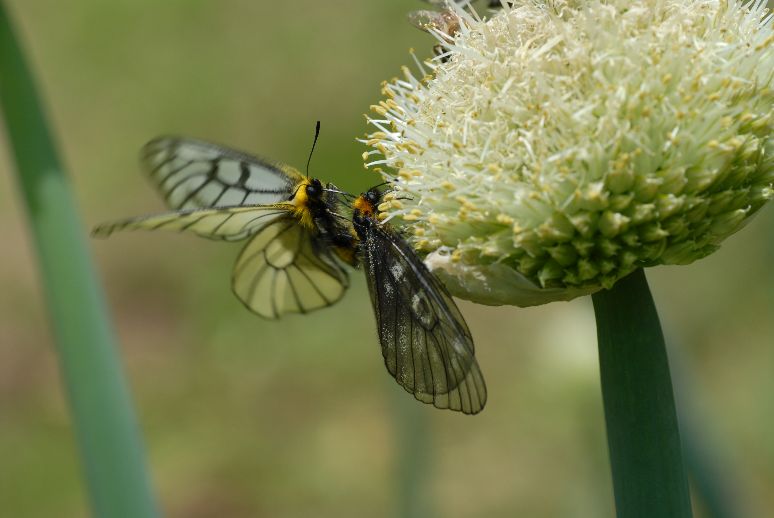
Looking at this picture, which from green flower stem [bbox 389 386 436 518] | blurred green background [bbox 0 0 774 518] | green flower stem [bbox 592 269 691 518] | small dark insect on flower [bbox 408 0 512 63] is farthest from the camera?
blurred green background [bbox 0 0 774 518]

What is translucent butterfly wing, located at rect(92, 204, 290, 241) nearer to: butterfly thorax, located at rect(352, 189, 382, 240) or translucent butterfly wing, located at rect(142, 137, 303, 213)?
translucent butterfly wing, located at rect(142, 137, 303, 213)

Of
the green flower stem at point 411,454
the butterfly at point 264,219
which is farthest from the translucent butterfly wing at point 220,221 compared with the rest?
the green flower stem at point 411,454

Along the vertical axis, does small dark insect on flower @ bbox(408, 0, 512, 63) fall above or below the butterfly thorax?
above

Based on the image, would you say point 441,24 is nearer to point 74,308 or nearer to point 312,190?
point 312,190

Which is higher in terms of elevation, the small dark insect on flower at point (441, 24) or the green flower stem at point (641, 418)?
the small dark insect on flower at point (441, 24)

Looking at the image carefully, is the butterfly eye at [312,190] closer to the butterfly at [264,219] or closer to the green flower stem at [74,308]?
the butterfly at [264,219]

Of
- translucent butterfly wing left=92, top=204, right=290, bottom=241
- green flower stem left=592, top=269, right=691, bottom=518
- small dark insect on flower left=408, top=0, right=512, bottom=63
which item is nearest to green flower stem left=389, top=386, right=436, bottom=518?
translucent butterfly wing left=92, top=204, right=290, bottom=241

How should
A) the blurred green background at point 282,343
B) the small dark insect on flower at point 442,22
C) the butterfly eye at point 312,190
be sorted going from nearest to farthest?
the small dark insect on flower at point 442,22
the butterfly eye at point 312,190
the blurred green background at point 282,343
